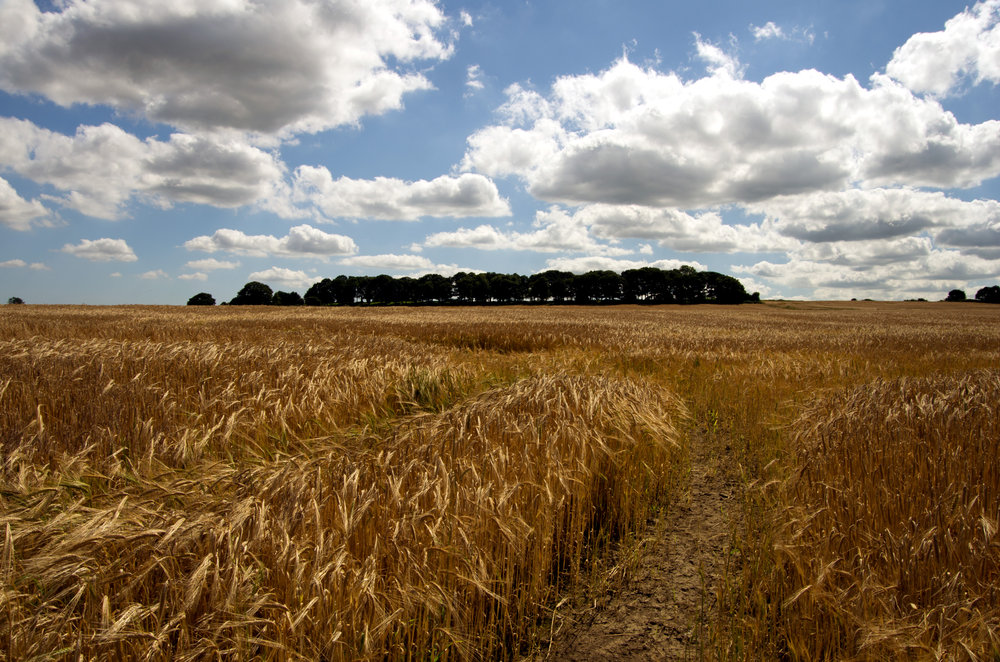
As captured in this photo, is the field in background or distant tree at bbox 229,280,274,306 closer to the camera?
the field in background

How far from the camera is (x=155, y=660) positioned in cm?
173

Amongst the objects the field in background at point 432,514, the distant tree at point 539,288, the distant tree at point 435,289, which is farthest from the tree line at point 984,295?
the field in background at point 432,514

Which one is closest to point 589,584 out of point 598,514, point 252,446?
point 598,514

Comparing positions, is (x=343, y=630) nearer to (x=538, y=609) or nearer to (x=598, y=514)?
→ (x=538, y=609)

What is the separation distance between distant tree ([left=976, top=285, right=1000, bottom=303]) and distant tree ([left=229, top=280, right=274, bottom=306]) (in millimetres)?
144314

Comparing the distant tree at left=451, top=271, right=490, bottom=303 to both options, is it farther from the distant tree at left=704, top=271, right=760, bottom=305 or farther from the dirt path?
the dirt path

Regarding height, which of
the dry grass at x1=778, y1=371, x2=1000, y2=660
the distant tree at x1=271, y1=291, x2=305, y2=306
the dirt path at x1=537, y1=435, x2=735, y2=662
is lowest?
the dirt path at x1=537, y1=435, x2=735, y2=662

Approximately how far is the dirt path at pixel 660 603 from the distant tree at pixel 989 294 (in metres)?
128

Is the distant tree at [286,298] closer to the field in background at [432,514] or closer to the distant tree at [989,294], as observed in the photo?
the field in background at [432,514]

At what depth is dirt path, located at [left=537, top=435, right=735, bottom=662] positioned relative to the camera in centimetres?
259

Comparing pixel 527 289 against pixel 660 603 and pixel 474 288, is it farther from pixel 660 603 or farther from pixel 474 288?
pixel 660 603

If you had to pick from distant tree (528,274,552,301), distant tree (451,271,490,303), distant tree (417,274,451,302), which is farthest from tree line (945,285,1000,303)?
distant tree (417,274,451,302)

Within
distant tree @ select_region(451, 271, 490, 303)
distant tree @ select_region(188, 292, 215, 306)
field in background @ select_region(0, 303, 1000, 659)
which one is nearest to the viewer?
field in background @ select_region(0, 303, 1000, 659)

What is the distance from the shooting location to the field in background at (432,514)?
1992 millimetres
